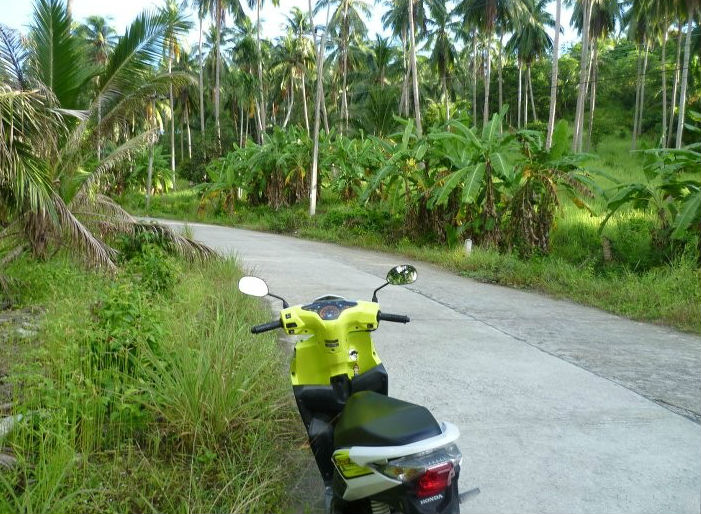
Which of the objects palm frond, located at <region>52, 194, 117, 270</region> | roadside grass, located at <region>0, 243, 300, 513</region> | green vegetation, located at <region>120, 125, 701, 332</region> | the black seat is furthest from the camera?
green vegetation, located at <region>120, 125, 701, 332</region>

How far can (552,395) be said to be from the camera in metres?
4.83

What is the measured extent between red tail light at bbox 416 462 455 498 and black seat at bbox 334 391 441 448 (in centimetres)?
12

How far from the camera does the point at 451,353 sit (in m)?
5.99

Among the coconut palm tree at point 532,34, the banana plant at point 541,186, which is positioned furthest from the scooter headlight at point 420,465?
the coconut palm tree at point 532,34

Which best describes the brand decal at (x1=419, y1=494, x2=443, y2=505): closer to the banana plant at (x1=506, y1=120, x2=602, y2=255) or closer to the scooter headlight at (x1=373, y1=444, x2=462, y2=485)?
the scooter headlight at (x1=373, y1=444, x2=462, y2=485)

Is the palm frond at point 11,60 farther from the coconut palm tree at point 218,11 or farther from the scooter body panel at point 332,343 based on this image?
the coconut palm tree at point 218,11

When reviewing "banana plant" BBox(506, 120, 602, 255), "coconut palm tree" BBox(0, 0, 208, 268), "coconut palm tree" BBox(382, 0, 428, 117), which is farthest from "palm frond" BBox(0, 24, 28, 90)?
"coconut palm tree" BBox(382, 0, 428, 117)

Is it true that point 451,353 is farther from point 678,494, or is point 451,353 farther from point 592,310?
point 592,310

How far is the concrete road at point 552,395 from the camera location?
3387 mm

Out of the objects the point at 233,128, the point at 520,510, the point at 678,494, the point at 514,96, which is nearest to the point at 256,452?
the point at 520,510

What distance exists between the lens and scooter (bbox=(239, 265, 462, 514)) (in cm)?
214

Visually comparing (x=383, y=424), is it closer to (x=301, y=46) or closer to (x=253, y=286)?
(x=253, y=286)

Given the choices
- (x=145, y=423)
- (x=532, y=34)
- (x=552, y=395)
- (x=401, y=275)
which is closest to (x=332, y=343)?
(x=401, y=275)

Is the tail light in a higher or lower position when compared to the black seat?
lower
